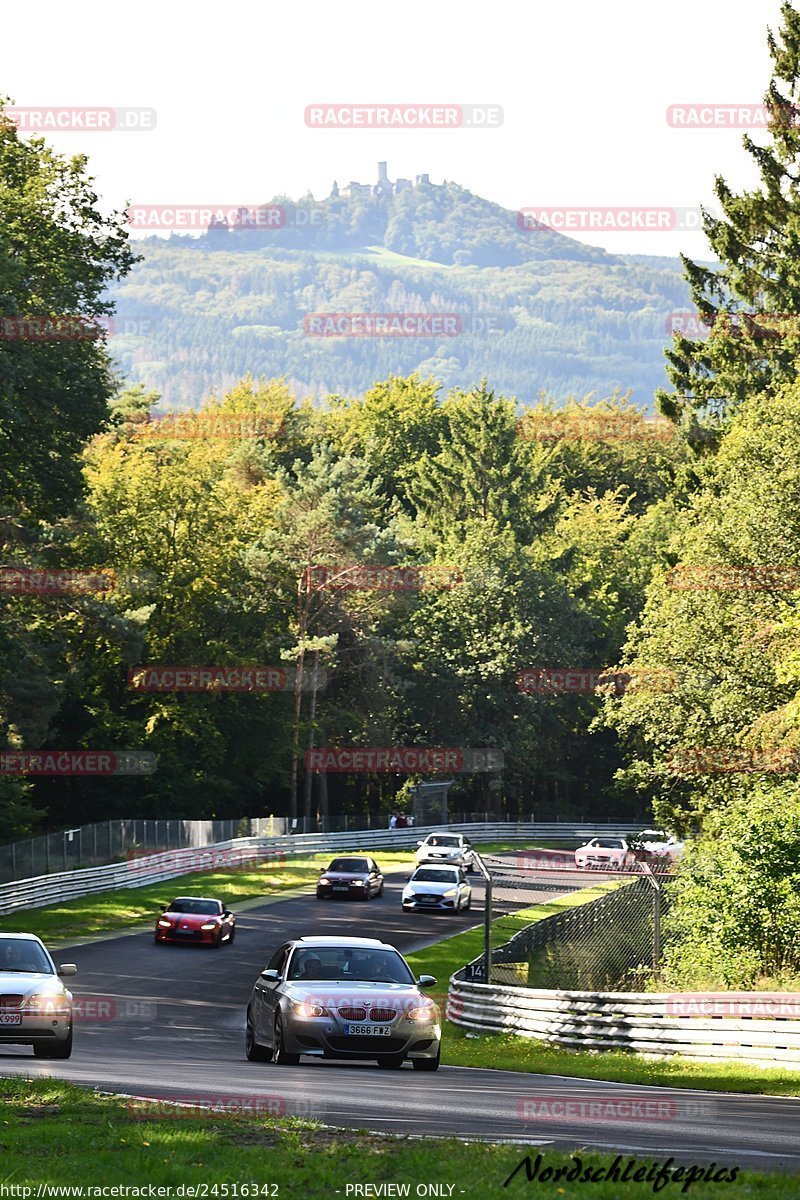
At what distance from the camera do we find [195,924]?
40.2 m

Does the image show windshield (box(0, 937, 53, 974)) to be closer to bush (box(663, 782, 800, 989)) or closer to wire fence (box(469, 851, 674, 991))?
Answer: wire fence (box(469, 851, 674, 991))

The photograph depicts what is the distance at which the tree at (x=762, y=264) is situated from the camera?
176 feet

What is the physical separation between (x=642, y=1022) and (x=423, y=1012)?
16.8 feet

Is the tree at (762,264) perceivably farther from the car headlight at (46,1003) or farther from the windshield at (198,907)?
the car headlight at (46,1003)

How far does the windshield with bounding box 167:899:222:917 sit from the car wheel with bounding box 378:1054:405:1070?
79.1 ft

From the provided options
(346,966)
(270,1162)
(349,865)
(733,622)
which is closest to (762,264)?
(733,622)

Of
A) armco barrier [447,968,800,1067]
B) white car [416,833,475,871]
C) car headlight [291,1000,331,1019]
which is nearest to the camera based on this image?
car headlight [291,1000,331,1019]

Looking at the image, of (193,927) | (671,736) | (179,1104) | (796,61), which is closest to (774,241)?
(796,61)

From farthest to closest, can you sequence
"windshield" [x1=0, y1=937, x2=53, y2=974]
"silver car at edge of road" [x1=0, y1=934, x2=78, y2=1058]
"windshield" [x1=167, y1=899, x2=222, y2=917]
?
"windshield" [x1=167, y1=899, x2=222, y2=917] → "windshield" [x1=0, y1=937, x2=53, y2=974] → "silver car at edge of road" [x1=0, y1=934, x2=78, y2=1058]

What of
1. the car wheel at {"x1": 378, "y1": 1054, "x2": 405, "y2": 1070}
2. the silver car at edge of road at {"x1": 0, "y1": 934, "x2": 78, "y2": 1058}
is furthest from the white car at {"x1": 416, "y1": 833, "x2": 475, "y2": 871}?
the car wheel at {"x1": 378, "y1": 1054, "x2": 405, "y2": 1070}

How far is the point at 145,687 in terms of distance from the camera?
7344 cm

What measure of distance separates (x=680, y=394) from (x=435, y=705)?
34.9m

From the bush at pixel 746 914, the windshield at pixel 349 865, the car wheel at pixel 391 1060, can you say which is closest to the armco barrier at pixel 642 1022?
the bush at pixel 746 914

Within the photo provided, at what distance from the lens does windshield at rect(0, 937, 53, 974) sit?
18.4m
